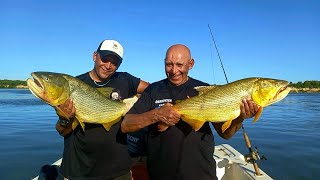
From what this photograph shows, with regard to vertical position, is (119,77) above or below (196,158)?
above

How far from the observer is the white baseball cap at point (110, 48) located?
4334mm

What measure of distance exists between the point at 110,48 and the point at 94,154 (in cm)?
140

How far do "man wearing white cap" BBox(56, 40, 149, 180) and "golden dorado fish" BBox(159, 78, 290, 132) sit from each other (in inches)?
39.1

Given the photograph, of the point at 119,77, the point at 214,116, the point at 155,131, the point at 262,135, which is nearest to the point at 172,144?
the point at 155,131

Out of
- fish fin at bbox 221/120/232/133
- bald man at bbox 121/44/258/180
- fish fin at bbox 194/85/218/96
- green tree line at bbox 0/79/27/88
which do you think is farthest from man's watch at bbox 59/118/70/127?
green tree line at bbox 0/79/27/88

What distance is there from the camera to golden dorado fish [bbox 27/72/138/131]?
3893 mm

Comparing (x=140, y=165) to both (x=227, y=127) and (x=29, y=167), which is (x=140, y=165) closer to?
(x=227, y=127)

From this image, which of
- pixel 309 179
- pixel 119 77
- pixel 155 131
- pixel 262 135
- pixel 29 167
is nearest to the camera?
pixel 155 131

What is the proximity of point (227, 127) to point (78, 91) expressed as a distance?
189 centimetres

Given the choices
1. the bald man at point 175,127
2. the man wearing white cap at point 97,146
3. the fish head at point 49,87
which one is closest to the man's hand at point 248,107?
the bald man at point 175,127

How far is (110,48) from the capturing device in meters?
4.36

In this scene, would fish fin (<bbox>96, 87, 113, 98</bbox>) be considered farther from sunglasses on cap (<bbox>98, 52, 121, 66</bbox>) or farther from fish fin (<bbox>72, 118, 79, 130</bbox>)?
fish fin (<bbox>72, 118, 79, 130</bbox>)

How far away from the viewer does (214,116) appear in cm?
392

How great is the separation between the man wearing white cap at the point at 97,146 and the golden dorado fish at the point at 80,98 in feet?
0.31
